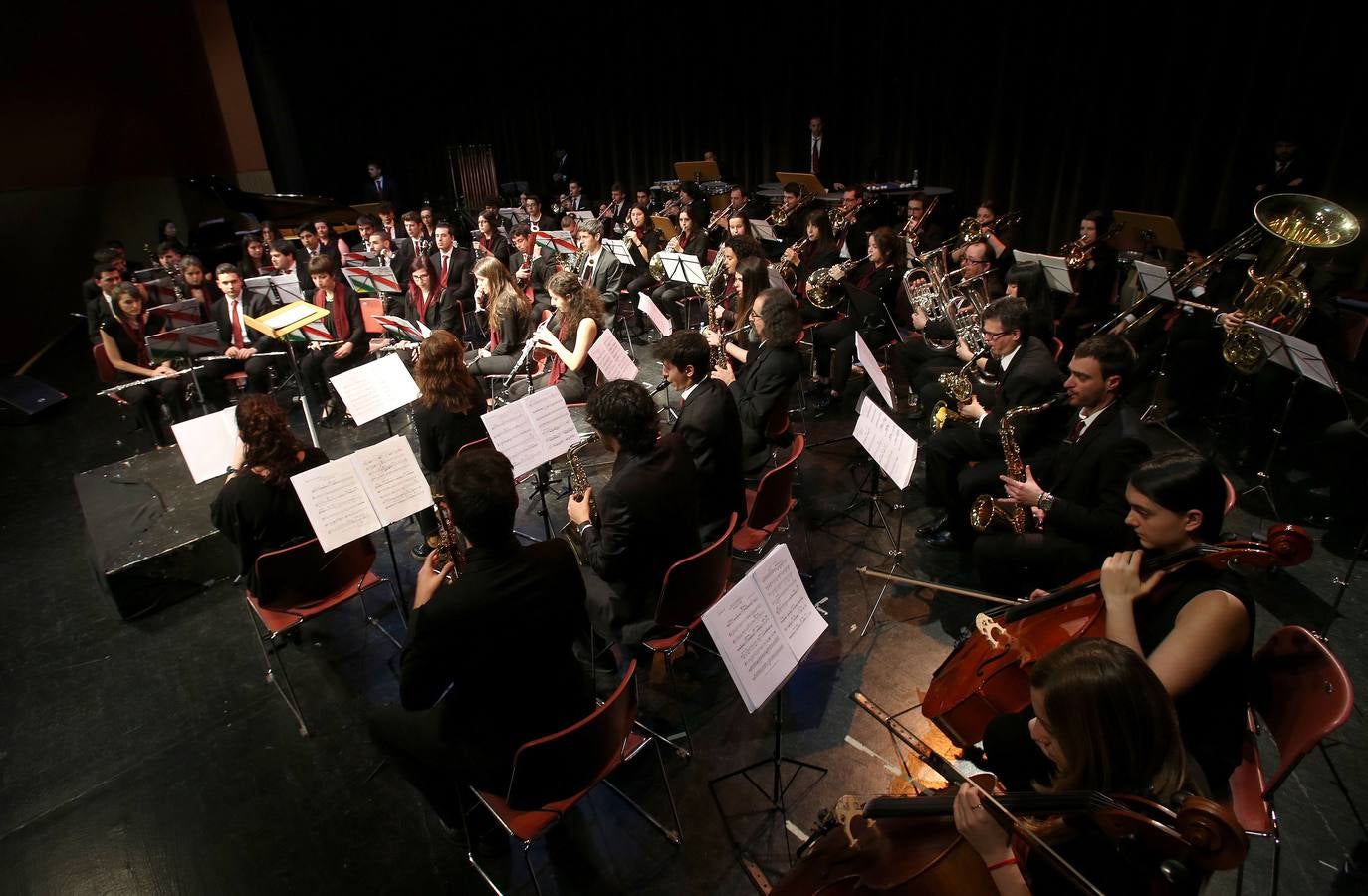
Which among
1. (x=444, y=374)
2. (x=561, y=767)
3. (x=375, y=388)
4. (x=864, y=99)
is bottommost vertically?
(x=561, y=767)

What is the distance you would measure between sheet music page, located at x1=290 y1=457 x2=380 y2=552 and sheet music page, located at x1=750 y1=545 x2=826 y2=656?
1838mm

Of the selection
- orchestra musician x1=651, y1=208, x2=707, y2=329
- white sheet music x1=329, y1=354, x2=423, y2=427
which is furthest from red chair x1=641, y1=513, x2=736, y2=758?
orchestra musician x1=651, y1=208, x2=707, y2=329

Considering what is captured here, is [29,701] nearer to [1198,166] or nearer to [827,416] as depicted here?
[827,416]

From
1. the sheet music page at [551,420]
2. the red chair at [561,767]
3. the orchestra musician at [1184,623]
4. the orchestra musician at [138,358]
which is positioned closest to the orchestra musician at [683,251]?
the sheet music page at [551,420]

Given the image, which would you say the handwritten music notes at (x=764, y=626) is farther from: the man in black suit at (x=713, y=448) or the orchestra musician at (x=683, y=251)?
the orchestra musician at (x=683, y=251)

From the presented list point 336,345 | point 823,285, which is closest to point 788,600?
point 823,285

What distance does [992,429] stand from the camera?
3.93 m

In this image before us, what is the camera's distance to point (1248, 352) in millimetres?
4629

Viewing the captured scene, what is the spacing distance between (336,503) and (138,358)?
15.0 ft

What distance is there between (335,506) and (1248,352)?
5.60 metres

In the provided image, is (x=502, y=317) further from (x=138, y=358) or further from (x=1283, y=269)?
(x=1283, y=269)

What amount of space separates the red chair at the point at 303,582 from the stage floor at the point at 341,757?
0.35 metres

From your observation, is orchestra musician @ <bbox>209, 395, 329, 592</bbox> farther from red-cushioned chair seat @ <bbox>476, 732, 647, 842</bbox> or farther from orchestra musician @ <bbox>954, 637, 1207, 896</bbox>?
orchestra musician @ <bbox>954, 637, 1207, 896</bbox>

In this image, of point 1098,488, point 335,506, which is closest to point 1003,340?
point 1098,488
